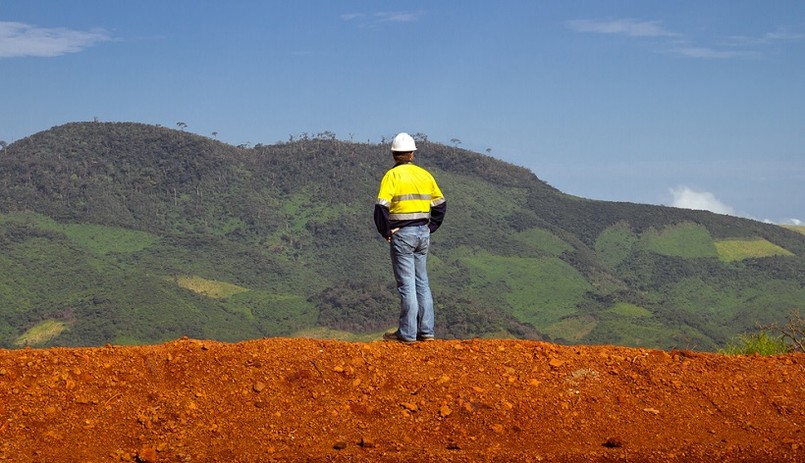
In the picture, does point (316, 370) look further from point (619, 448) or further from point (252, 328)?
point (252, 328)

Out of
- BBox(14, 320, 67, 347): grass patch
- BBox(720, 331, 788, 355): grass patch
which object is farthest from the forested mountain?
BBox(720, 331, 788, 355): grass patch

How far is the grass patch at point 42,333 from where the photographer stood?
68.6 m

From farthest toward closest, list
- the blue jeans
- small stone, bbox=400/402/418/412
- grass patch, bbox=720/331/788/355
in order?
grass patch, bbox=720/331/788/355 < the blue jeans < small stone, bbox=400/402/418/412

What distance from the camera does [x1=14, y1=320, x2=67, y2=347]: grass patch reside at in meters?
68.6

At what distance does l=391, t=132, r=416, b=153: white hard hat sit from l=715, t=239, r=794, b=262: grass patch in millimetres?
111518

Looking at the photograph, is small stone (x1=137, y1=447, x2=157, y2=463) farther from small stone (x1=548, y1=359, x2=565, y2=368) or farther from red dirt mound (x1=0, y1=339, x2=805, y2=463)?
small stone (x1=548, y1=359, x2=565, y2=368)

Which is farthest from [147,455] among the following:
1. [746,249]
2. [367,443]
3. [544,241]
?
[746,249]

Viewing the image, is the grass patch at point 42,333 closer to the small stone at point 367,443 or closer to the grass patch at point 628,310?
the grass patch at point 628,310

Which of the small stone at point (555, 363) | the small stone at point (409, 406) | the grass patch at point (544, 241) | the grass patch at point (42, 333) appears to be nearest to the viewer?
the small stone at point (409, 406)

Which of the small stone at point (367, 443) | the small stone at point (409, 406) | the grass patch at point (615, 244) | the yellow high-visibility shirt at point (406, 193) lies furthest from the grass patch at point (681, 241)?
the small stone at point (367, 443)

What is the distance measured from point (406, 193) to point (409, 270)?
74cm

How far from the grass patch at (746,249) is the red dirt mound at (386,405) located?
112m

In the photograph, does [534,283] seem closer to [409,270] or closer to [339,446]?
[409,270]

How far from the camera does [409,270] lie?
9.85 meters
